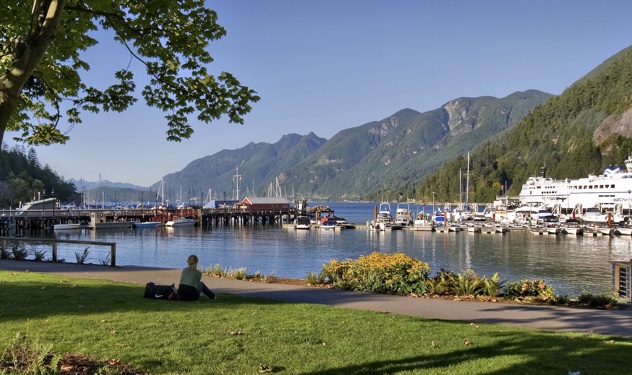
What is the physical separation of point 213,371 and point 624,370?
Result: 558cm

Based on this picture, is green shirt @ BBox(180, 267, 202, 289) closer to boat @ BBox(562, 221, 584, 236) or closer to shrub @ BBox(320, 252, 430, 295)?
shrub @ BBox(320, 252, 430, 295)

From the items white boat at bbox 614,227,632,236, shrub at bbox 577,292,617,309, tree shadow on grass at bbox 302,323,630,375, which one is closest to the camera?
tree shadow on grass at bbox 302,323,630,375

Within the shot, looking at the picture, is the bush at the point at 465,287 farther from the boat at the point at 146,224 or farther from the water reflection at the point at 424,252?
the boat at the point at 146,224

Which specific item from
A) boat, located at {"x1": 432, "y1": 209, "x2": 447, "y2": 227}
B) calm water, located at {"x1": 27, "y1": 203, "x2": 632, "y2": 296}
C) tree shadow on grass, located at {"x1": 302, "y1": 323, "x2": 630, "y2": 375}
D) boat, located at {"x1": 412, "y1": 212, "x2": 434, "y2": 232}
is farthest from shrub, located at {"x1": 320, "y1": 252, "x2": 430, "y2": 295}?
boat, located at {"x1": 432, "y1": 209, "x2": 447, "y2": 227}

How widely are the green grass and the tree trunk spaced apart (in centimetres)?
331

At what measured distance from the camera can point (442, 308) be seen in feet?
42.6

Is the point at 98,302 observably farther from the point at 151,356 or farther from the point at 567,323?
the point at 567,323

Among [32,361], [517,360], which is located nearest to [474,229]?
[517,360]

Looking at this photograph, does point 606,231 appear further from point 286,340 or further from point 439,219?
point 286,340

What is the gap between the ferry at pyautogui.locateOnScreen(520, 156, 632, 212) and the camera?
103 m

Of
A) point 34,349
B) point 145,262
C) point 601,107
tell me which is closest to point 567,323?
point 34,349

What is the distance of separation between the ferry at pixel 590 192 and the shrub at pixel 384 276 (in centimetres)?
9355

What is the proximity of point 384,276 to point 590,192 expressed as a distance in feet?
352

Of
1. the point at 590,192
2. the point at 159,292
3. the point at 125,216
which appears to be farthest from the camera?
the point at 590,192
